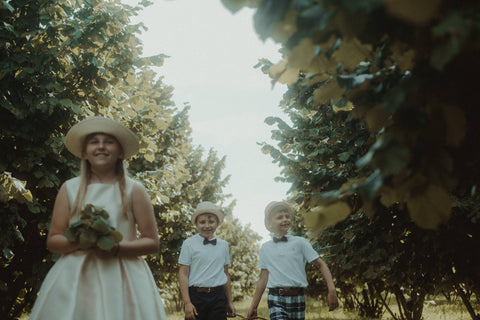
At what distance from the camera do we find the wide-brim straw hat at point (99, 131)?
2.92m

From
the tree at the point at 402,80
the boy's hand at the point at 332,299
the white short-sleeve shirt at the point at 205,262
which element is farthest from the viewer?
the white short-sleeve shirt at the point at 205,262

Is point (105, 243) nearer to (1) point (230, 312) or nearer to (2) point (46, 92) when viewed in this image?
(1) point (230, 312)

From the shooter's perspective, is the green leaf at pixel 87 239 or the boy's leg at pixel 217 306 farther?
the boy's leg at pixel 217 306

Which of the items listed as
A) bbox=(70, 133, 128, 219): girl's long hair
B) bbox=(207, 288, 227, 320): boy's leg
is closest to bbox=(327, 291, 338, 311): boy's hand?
bbox=(207, 288, 227, 320): boy's leg

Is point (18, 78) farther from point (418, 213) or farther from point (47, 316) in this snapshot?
point (418, 213)

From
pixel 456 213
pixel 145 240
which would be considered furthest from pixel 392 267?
pixel 145 240

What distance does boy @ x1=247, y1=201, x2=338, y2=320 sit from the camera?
4.77 m

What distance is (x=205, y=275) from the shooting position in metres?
5.31

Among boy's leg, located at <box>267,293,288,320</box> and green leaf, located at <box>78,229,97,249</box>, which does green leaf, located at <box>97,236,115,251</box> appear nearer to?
green leaf, located at <box>78,229,97,249</box>

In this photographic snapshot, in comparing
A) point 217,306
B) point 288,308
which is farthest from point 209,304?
point 288,308

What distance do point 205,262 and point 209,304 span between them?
49cm

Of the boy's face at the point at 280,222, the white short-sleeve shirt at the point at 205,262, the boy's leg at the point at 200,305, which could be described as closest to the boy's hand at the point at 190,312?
the boy's leg at the point at 200,305

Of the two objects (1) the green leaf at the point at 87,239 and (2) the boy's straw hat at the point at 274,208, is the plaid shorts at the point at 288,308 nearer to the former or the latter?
(2) the boy's straw hat at the point at 274,208

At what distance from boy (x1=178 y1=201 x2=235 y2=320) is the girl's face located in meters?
2.66
